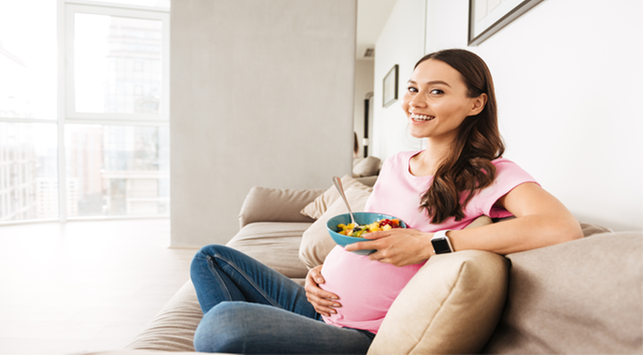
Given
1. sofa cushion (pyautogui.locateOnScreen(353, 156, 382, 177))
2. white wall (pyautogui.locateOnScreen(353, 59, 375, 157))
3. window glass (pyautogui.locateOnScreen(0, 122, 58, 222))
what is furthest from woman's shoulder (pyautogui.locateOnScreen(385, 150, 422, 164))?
window glass (pyautogui.locateOnScreen(0, 122, 58, 222))

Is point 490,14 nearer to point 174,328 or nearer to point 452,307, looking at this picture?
point 452,307

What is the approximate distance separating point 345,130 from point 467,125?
2074 millimetres

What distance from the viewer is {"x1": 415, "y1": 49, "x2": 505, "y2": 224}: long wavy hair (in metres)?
0.87

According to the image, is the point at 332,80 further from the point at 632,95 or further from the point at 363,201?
the point at 632,95

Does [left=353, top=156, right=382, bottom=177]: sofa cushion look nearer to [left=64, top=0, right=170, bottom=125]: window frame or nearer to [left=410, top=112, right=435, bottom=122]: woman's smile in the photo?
[left=410, top=112, right=435, bottom=122]: woman's smile

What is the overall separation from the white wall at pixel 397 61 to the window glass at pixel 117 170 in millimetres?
2787

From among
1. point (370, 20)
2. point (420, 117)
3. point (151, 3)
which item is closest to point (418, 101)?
point (420, 117)

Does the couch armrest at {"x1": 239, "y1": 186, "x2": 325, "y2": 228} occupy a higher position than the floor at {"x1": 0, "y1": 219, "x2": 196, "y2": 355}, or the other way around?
the couch armrest at {"x1": 239, "y1": 186, "x2": 325, "y2": 228}

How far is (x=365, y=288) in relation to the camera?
87cm

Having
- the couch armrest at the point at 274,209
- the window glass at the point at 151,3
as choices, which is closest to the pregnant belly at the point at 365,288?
the couch armrest at the point at 274,209

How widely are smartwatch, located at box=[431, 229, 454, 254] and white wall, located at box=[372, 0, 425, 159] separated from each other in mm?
2026

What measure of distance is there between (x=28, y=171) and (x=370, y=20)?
403 centimetres

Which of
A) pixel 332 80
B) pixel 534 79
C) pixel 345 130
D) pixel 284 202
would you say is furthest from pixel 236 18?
pixel 534 79

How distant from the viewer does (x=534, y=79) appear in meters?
1.31
